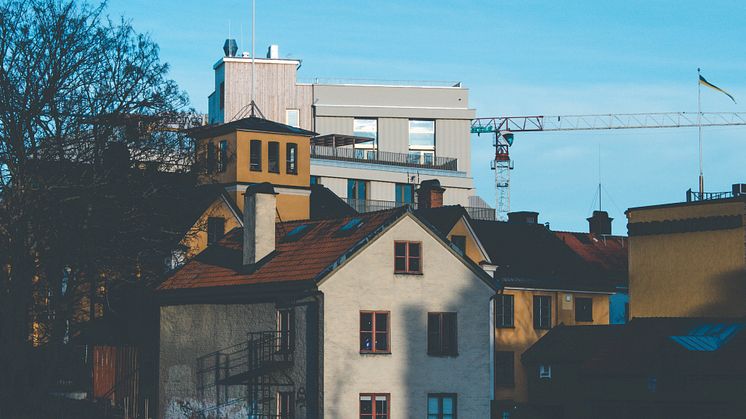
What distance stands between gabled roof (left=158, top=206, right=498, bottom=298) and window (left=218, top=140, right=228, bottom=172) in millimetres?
8011

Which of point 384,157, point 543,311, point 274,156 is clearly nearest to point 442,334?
point 274,156

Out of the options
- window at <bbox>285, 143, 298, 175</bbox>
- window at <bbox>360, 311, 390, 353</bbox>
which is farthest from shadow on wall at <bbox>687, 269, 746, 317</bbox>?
window at <bbox>360, 311, 390, 353</bbox>

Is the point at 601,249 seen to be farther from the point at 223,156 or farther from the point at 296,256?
the point at 296,256

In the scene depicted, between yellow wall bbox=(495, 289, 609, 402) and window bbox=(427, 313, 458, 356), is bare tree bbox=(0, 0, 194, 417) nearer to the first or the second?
window bbox=(427, 313, 458, 356)

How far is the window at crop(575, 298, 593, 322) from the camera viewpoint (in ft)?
234

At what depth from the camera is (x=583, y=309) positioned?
235ft

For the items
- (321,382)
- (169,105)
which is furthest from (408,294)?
(169,105)

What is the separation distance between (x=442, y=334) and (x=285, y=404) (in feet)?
21.0

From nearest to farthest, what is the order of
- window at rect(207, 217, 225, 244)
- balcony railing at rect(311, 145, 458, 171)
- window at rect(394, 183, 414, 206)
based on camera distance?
window at rect(207, 217, 225, 244) → balcony railing at rect(311, 145, 458, 171) → window at rect(394, 183, 414, 206)

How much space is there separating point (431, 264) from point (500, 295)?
1823cm

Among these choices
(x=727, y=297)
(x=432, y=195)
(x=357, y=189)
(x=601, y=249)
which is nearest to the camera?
(x=727, y=297)

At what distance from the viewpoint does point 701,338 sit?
58000mm

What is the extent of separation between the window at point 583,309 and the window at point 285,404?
26.1 metres

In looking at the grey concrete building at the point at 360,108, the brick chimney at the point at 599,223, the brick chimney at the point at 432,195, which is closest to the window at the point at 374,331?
the brick chimney at the point at 432,195
